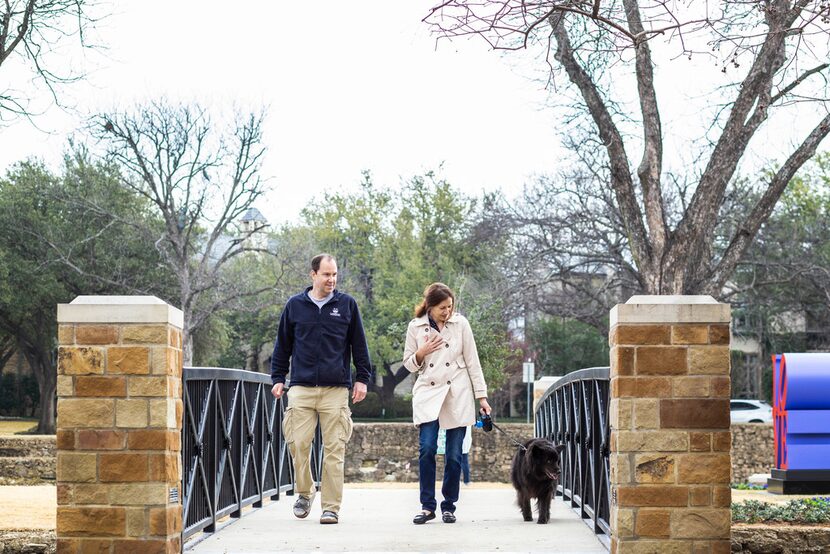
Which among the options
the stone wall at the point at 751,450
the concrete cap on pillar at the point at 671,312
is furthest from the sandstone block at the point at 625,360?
the stone wall at the point at 751,450

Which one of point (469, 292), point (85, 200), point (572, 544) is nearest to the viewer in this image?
point (572, 544)

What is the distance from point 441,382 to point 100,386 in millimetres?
2802

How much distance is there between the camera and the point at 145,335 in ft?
19.8

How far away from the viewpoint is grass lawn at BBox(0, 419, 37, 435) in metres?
33.7

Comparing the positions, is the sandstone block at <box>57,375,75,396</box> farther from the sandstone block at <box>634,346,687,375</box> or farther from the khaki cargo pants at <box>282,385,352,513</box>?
the sandstone block at <box>634,346,687,375</box>

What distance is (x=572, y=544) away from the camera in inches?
274

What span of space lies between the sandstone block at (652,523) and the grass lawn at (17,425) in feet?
97.2

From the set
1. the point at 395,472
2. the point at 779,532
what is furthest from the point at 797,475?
the point at 395,472

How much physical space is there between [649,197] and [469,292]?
19866mm

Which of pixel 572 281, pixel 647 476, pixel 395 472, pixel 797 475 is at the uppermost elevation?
pixel 572 281

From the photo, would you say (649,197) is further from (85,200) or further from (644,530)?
(85,200)

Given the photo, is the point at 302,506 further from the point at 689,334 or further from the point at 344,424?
the point at 689,334

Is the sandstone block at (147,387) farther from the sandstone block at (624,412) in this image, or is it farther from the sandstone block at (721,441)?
the sandstone block at (721,441)

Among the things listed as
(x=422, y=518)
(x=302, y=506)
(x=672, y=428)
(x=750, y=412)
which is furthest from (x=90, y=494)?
(x=750, y=412)
